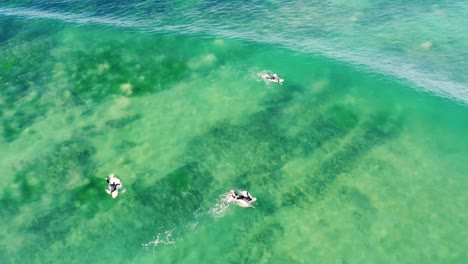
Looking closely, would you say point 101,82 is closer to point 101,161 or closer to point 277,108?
point 101,161

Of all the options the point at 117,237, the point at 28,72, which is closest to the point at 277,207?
the point at 117,237

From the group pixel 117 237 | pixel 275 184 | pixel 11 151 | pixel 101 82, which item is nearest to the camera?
pixel 117 237

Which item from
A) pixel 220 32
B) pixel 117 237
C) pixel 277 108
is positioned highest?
pixel 220 32

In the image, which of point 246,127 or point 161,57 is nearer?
point 246,127

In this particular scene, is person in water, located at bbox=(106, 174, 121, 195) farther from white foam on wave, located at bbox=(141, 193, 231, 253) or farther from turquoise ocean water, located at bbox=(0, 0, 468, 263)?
white foam on wave, located at bbox=(141, 193, 231, 253)

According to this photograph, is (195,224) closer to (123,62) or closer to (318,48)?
(123,62)

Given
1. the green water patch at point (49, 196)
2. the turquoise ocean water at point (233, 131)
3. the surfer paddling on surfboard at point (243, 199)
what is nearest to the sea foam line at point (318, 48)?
the turquoise ocean water at point (233, 131)

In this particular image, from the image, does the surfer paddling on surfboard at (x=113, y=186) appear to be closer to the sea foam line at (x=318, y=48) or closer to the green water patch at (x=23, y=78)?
the green water patch at (x=23, y=78)
